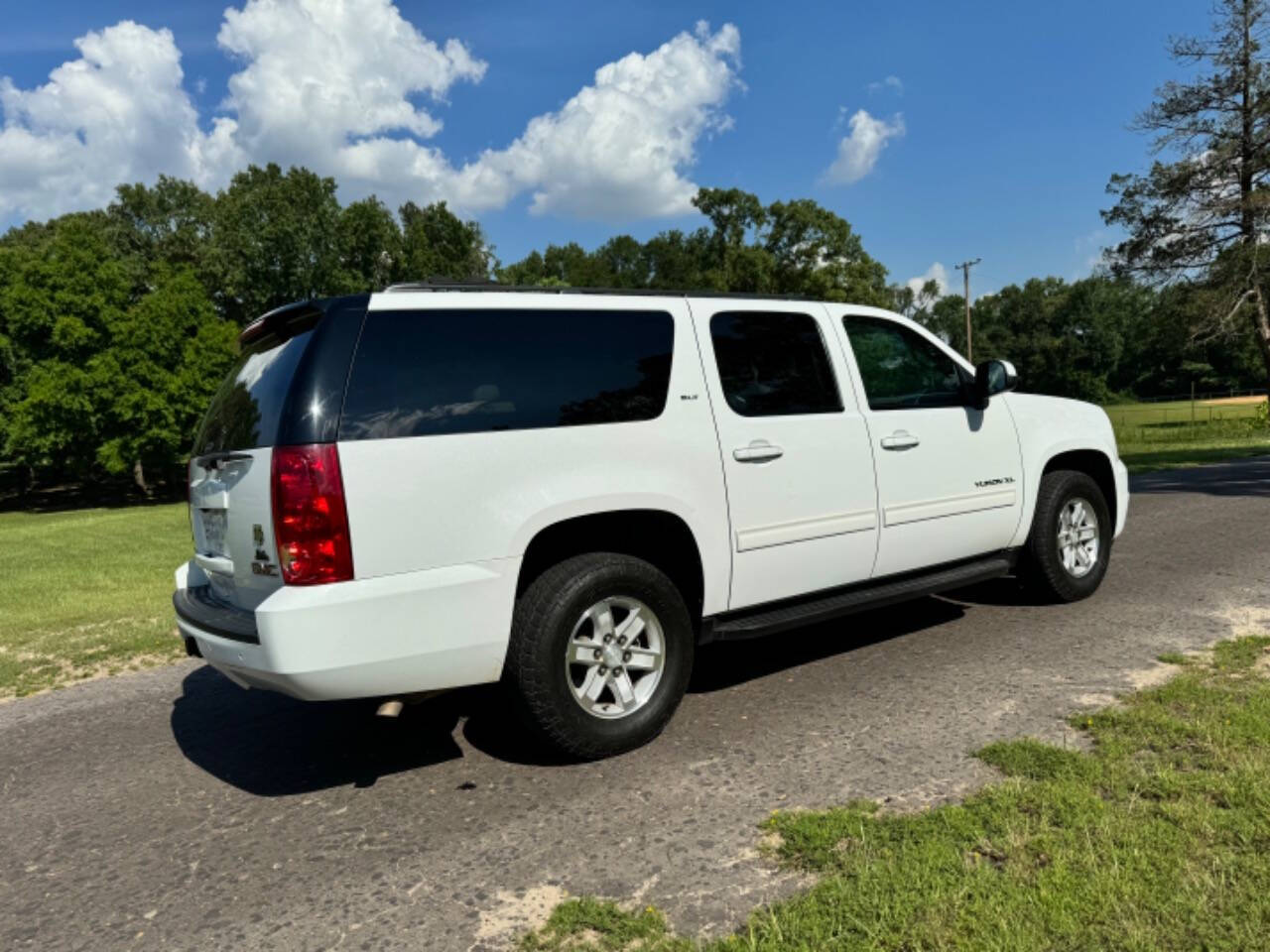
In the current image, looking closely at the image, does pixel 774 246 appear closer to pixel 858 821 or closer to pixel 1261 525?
pixel 1261 525

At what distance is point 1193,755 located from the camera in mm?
3322

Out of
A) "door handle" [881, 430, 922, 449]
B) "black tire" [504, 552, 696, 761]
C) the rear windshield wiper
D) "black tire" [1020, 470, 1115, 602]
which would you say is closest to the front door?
"door handle" [881, 430, 922, 449]

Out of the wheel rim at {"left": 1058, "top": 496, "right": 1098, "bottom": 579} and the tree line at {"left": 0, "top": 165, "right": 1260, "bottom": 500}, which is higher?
the tree line at {"left": 0, "top": 165, "right": 1260, "bottom": 500}

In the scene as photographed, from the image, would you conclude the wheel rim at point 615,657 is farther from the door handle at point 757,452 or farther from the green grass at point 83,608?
the green grass at point 83,608

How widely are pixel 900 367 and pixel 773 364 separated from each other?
39.0 inches

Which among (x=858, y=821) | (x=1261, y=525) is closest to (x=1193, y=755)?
(x=858, y=821)

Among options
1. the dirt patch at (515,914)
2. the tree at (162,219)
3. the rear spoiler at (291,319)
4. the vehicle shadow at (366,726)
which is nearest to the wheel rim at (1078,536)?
the vehicle shadow at (366,726)

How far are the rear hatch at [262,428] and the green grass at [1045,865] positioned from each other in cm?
182

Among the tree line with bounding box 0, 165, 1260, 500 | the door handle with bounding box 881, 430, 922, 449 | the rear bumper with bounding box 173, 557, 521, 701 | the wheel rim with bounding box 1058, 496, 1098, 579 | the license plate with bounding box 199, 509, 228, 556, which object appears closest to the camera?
the rear bumper with bounding box 173, 557, 521, 701

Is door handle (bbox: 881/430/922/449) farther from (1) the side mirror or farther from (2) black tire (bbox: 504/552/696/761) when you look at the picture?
(2) black tire (bbox: 504/552/696/761)

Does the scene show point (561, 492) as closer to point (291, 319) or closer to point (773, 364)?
point (291, 319)

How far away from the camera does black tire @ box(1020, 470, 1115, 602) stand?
18.3ft

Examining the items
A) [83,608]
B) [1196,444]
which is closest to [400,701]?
[83,608]

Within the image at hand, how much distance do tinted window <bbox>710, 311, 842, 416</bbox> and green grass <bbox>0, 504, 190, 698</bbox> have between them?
4608 mm
